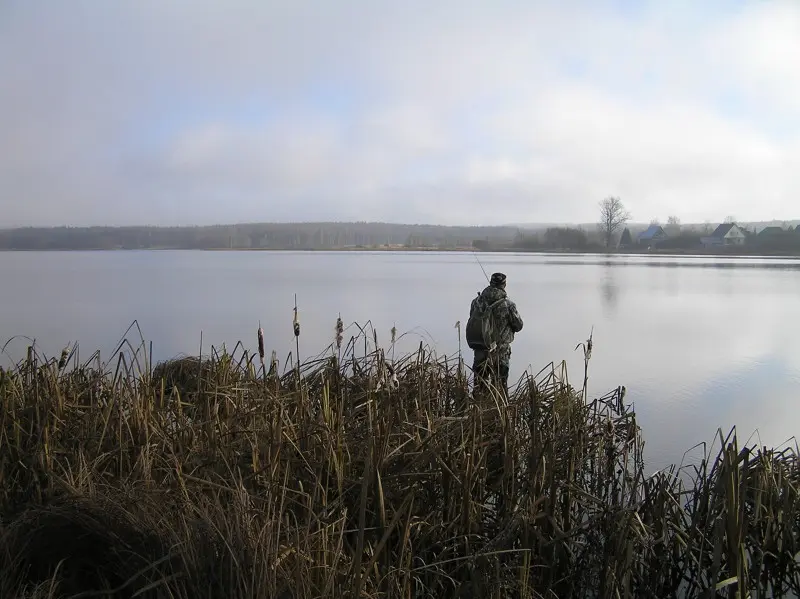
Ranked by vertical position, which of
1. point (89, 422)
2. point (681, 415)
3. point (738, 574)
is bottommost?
point (681, 415)

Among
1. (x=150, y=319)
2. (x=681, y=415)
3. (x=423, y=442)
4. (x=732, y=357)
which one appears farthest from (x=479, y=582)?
(x=150, y=319)

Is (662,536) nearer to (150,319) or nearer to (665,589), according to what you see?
(665,589)

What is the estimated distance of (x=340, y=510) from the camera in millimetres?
2834

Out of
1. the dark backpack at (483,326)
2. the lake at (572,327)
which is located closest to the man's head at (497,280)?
the dark backpack at (483,326)

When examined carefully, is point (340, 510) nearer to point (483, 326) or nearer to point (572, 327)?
point (483, 326)

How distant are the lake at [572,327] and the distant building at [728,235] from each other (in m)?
39.7

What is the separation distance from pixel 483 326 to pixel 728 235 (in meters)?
63.8

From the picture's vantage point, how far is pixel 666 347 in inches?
455

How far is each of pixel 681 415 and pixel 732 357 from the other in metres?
4.57

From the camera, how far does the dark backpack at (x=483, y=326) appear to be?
5555 mm

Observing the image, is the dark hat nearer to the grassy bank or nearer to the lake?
the lake

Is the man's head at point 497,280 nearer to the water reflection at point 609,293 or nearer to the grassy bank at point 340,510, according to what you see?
the grassy bank at point 340,510

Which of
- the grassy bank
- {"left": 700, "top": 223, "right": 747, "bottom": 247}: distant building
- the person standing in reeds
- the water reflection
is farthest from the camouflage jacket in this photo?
{"left": 700, "top": 223, "right": 747, "bottom": 247}: distant building

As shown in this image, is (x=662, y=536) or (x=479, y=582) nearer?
(x=479, y=582)
